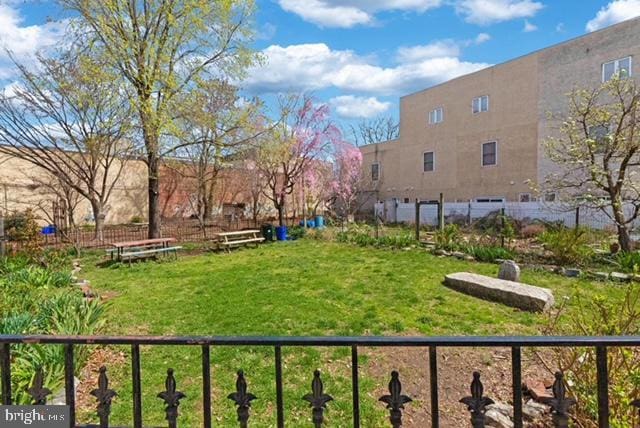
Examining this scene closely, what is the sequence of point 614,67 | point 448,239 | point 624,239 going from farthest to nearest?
point 614,67
point 448,239
point 624,239

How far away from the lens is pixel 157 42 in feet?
37.4

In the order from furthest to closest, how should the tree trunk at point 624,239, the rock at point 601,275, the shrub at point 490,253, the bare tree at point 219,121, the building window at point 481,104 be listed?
the building window at point 481,104, the bare tree at point 219,121, the shrub at point 490,253, the tree trunk at point 624,239, the rock at point 601,275

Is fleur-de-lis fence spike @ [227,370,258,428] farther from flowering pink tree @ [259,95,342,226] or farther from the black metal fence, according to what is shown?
flowering pink tree @ [259,95,342,226]

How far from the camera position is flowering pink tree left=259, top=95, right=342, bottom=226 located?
16.7 m

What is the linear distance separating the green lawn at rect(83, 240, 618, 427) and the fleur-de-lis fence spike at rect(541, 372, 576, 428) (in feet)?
6.51

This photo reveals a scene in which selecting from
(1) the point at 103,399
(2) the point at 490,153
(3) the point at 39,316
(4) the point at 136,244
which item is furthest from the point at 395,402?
(2) the point at 490,153

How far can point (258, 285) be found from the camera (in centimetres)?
718

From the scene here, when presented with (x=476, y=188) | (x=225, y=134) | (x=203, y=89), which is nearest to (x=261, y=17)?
(x=203, y=89)

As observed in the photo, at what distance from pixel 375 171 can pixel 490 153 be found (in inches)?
357

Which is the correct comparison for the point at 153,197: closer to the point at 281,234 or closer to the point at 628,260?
the point at 281,234

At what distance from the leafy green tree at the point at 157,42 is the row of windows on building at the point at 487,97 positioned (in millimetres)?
12919

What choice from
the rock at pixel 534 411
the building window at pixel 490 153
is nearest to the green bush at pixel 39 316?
the rock at pixel 534 411

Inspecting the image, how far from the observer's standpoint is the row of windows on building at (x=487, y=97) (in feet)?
49.9

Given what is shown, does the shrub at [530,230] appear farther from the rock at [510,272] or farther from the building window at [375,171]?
the building window at [375,171]
